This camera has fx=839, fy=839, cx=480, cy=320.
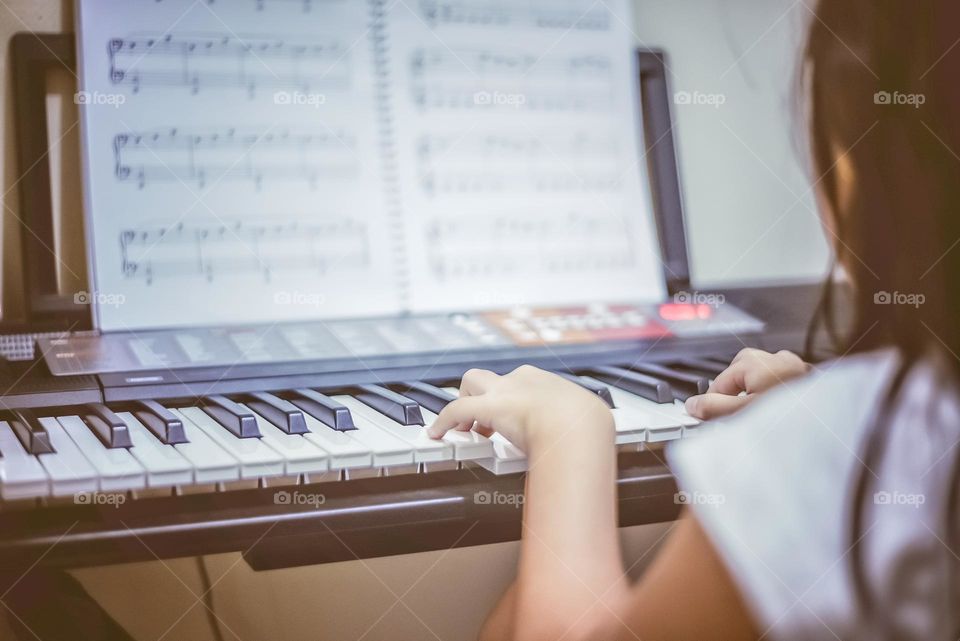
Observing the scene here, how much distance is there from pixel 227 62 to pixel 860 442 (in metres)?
0.87

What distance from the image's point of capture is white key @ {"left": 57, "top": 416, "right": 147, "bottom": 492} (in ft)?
2.19

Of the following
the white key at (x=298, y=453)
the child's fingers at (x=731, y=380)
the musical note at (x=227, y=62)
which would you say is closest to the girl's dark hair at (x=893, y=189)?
the child's fingers at (x=731, y=380)

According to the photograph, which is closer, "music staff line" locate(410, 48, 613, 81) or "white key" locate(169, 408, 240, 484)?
"white key" locate(169, 408, 240, 484)

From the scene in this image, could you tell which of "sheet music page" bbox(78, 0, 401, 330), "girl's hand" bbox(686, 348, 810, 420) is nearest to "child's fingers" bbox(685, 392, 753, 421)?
"girl's hand" bbox(686, 348, 810, 420)

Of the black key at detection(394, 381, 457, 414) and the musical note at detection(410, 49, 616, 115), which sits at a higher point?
the musical note at detection(410, 49, 616, 115)

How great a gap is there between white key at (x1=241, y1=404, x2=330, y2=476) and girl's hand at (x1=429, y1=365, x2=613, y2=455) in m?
0.11

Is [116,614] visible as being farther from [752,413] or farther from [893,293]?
[893,293]

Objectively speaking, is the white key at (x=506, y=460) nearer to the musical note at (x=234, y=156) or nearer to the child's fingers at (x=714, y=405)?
the child's fingers at (x=714, y=405)

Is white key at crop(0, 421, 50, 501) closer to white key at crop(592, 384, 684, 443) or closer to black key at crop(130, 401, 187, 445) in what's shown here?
black key at crop(130, 401, 187, 445)

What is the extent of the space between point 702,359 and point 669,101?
47 cm

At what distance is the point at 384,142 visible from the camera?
44.9 inches

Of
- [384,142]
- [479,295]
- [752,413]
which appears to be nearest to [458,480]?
[752,413]

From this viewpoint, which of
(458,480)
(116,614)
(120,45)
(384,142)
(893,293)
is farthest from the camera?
(116,614)

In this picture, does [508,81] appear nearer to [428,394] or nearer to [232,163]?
A: [232,163]
